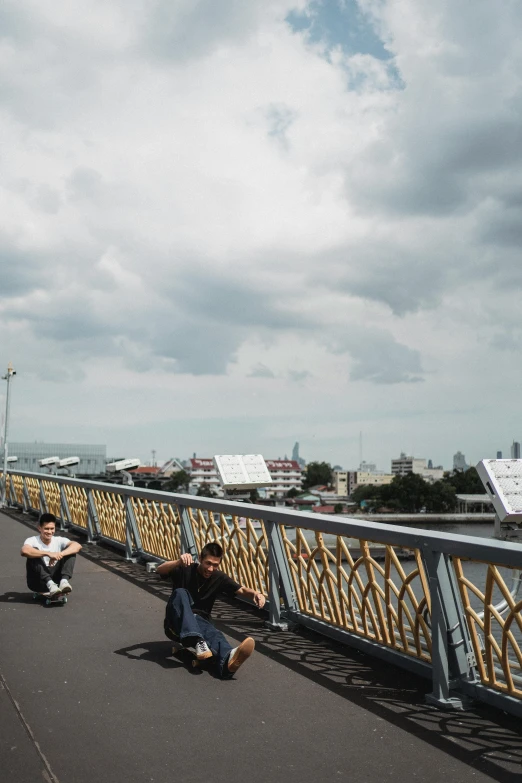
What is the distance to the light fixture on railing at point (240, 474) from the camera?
19.2 metres

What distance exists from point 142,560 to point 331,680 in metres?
7.20

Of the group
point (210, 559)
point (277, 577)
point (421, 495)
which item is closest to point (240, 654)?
point (210, 559)

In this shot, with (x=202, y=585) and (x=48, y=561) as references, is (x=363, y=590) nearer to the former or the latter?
(x=202, y=585)

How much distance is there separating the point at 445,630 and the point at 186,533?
5488 millimetres

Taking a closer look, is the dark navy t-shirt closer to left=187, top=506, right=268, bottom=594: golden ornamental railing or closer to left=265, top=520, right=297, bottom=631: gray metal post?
left=265, top=520, right=297, bottom=631: gray metal post

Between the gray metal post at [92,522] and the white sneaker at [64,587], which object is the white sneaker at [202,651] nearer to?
the white sneaker at [64,587]

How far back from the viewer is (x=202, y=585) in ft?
22.1

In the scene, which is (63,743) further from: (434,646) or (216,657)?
(434,646)

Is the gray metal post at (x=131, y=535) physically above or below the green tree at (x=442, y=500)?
above

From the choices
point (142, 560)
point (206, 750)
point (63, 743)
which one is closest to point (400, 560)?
point (206, 750)

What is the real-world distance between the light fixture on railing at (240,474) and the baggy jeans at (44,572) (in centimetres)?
980

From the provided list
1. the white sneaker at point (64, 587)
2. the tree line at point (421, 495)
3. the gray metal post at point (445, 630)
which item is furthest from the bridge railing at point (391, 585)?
the tree line at point (421, 495)

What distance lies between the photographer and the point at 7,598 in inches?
369

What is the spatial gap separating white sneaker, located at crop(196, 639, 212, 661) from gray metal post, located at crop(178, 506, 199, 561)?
4.24m
